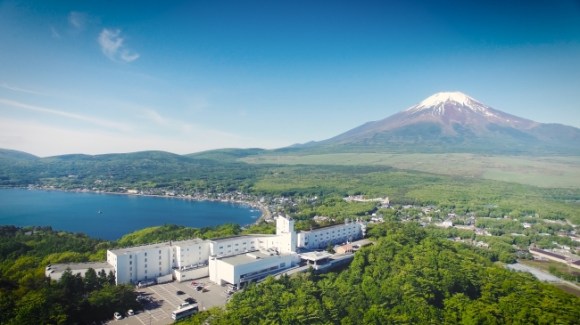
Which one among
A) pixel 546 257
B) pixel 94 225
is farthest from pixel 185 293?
pixel 94 225

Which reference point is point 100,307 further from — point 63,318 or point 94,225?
point 94,225

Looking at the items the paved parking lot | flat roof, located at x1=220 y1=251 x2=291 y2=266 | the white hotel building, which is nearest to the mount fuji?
the white hotel building

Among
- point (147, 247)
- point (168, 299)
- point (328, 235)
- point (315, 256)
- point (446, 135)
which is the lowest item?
point (168, 299)

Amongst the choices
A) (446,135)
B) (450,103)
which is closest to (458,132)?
(446,135)

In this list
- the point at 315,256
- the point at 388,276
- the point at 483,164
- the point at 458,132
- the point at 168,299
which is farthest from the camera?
the point at 458,132

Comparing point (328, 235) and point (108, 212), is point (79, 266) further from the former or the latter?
point (108, 212)

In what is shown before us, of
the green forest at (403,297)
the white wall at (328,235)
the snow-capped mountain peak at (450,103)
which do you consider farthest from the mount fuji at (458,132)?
the green forest at (403,297)
